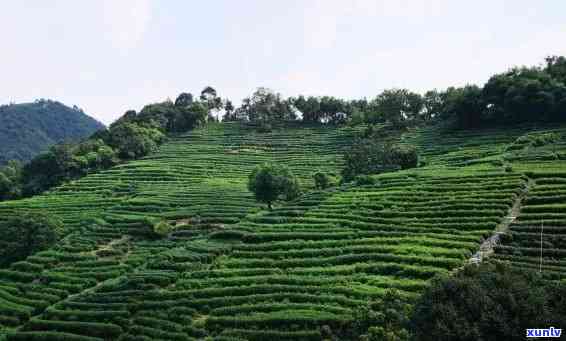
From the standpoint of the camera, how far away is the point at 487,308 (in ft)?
80.4

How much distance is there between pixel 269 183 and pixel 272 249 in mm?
14810

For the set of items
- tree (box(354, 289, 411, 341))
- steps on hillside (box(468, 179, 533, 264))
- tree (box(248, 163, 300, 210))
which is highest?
tree (box(248, 163, 300, 210))

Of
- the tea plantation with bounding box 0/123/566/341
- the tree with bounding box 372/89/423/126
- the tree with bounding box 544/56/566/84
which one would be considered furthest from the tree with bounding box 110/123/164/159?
the tree with bounding box 544/56/566/84

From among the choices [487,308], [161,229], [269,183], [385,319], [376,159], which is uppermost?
[376,159]

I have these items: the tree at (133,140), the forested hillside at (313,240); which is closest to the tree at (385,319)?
the forested hillside at (313,240)

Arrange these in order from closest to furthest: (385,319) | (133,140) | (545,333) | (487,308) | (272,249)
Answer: (545,333) → (487,308) → (385,319) → (272,249) → (133,140)

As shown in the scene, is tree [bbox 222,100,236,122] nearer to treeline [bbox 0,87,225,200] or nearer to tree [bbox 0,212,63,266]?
treeline [bbox 0,87,225,200]

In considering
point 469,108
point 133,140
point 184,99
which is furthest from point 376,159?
point 184,99

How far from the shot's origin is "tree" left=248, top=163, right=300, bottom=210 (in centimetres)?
6022

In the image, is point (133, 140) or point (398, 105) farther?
point (398, 105)

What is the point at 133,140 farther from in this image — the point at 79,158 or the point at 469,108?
the point at 469,108

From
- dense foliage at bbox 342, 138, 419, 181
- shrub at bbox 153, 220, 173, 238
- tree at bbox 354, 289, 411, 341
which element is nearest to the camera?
tree at bbox 354, 289, 411, 341

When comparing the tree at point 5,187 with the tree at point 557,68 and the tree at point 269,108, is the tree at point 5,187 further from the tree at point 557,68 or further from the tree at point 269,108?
the tree at point 557,68

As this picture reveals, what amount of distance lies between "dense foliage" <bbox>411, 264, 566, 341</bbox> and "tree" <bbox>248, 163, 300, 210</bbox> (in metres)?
34.7
